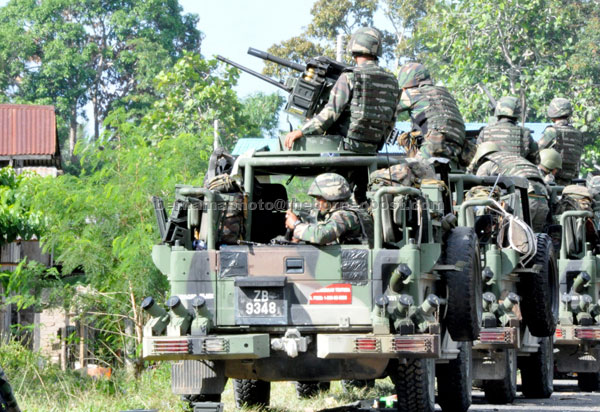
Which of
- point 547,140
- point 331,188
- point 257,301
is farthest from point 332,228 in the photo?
point 547,140

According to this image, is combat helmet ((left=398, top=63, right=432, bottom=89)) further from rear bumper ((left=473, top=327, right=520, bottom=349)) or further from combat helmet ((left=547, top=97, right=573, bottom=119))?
combat helmet ((left=547, top=97, right=573, bottom=119))

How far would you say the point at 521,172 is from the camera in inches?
611

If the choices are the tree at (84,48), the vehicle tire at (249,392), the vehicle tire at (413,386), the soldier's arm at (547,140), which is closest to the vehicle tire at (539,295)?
the vehicle tire at (249,392)

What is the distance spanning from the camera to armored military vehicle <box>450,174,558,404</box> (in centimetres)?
1324

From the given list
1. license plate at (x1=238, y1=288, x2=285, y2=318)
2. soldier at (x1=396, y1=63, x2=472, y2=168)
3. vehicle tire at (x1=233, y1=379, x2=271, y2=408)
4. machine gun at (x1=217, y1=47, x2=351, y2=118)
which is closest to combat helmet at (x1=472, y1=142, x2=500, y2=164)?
soldier at (x1=396, y1=63, x2=472, y2=168)

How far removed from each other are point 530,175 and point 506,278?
7.31 ft

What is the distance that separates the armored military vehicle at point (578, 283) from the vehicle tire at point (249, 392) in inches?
174

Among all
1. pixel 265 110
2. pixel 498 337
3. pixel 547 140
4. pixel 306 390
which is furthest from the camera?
pixel 265 110

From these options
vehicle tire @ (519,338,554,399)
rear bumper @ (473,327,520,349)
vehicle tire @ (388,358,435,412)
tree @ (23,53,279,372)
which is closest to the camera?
vehicle tire @ (388,358,435,412)

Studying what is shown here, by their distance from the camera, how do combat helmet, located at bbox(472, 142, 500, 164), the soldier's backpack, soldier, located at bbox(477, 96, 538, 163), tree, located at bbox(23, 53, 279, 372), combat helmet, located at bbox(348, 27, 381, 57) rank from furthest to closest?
tree, located at bbox(23, 53, 279, 372)
soldier, located at bbox(477, 96, 538, 163)
combat helmet, located at bbox(472, 142, 500, 164)
combat helmet, located at bbox(348, 27, 381, 57)
the soldier's backpack

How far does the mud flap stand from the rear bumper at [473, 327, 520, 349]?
3308mm

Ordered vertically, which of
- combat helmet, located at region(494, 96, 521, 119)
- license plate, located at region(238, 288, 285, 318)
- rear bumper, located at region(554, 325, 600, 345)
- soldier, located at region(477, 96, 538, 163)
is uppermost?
combat helmet, located at region(494, 96, 521, 119)

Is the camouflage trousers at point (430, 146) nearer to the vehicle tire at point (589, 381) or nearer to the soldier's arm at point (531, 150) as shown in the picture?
the soldier's arm at point (531, 150)

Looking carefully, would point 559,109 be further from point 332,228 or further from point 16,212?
point 332,228
